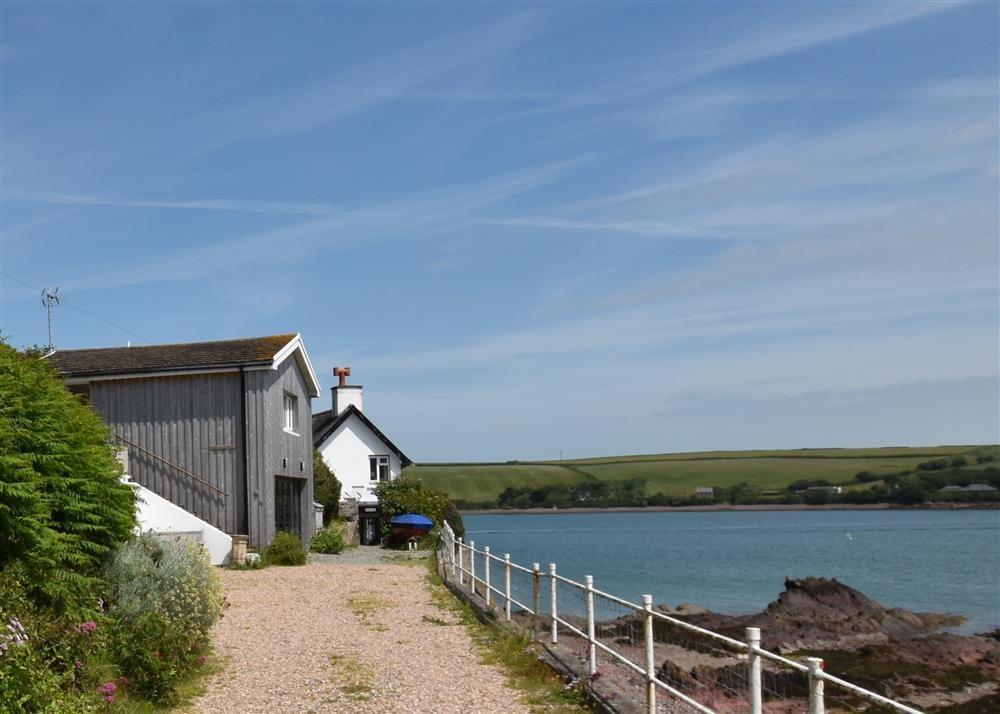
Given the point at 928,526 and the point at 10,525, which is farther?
the point at 928,526

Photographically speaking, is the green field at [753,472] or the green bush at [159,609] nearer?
the green bush at [159,609]

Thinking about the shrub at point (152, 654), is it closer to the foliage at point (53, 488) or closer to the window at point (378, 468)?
the foliage at point (53, 488)

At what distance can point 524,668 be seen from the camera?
12445 mm

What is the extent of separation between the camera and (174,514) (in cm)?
2573

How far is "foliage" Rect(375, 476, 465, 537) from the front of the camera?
3988 centimetres

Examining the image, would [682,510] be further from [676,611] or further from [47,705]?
[47,705]

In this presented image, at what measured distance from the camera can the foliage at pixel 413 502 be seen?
39.9 meters

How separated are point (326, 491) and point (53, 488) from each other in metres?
26.7

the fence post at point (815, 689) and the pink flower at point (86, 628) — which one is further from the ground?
the fence post at point (815, 689)

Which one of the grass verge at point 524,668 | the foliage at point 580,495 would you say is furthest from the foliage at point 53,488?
the foliage at point 580,495

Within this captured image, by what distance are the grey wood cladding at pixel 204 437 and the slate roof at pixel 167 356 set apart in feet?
1.28

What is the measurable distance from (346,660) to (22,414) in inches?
197

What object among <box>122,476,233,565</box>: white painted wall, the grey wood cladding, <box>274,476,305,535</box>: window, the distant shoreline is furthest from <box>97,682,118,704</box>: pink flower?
the distant shoreline

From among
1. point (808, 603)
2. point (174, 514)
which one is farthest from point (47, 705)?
point (808, 603)
